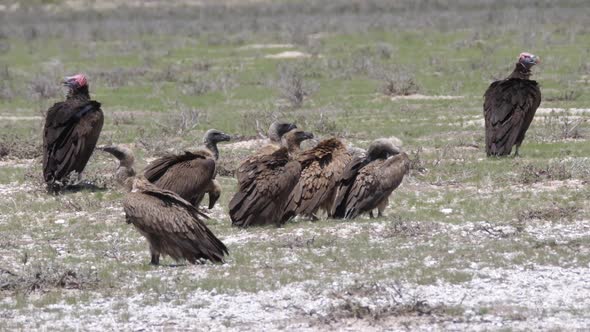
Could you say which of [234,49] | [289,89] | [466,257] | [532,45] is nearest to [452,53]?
[532,45]

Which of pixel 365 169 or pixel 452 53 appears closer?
pixel 365 169

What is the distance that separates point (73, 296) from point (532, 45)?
2572 centimetres

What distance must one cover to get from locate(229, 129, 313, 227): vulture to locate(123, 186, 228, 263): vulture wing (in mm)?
1858

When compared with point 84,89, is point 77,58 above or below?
below

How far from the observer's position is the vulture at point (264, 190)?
1199 cm

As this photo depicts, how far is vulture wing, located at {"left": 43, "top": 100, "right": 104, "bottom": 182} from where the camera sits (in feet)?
48.2

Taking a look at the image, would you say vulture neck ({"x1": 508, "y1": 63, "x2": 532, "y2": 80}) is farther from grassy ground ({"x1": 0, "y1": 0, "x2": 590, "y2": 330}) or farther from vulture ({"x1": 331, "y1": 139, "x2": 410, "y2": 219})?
vulture ({"x1": 331, "y1": 139, "x2": 410, "y2": 219})

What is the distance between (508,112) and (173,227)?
7.46 metres

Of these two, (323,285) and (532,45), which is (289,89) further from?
(323,285)

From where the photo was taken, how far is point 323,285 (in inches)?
366

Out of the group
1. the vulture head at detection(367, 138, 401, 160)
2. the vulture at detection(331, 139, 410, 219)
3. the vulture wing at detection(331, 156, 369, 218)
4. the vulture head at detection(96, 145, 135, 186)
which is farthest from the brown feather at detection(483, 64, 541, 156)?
the vulture head at detection(96, 145, 135, 186)

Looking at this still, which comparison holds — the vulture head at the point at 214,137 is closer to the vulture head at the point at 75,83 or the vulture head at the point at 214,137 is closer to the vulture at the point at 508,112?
the vulture head at the point at 75,83

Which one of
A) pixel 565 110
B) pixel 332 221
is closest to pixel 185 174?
pixel 332 221

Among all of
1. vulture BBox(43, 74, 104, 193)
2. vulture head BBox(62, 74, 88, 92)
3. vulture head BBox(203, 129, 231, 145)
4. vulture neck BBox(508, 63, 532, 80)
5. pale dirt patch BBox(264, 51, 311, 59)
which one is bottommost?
pale dirt patch BBox(264, 51, 311, 59)
